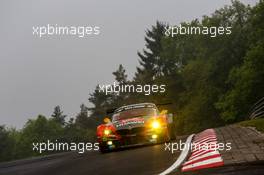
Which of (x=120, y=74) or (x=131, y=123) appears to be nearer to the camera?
(x=131, y=123)

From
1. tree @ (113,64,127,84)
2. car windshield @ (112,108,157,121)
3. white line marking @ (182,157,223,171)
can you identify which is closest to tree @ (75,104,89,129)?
tree @ (113,64,127,84)

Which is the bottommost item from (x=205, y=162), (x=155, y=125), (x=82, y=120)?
(x=205, y=162)

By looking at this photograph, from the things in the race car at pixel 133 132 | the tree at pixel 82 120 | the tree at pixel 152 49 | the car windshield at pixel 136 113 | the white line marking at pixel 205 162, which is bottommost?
the white line marking at pixel 205 162

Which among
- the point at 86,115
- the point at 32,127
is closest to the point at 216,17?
the point at 86,115

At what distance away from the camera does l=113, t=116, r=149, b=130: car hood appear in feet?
47.9

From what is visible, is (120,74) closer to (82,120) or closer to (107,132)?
(82,120)

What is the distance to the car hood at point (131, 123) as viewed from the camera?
14.6 meters

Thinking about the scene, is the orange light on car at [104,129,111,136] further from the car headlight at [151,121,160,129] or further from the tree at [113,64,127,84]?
the tree at [113,64,127,84]

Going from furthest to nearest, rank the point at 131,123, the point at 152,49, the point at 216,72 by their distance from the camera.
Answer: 1. the point at 152,49
2. the point at 216,72
3. the point at 131,123

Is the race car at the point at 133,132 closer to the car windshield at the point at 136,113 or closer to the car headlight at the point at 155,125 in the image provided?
the car headlight at the point at 155,125

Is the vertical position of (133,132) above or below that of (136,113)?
below

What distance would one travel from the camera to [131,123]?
48.2 ft

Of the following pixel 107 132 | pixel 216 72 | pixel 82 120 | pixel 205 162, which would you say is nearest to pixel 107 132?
pixel 107 132

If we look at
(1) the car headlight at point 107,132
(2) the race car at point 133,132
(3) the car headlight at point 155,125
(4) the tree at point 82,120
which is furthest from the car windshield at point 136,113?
(4) the tree at point 82,120
